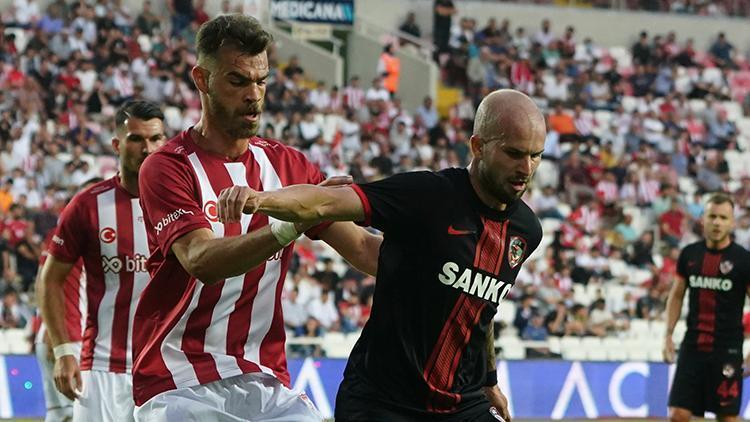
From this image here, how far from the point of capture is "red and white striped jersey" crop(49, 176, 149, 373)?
6.95m

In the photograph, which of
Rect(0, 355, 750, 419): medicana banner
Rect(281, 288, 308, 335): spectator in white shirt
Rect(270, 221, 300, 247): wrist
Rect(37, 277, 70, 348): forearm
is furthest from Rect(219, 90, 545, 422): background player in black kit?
Rect(281, 288, 308, 335): spectator in white shirt

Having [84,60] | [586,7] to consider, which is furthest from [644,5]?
[84,60]

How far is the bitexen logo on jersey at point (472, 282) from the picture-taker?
204 inches

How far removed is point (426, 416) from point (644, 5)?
1152 inches

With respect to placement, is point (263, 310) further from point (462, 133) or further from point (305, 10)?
point (462, 133)

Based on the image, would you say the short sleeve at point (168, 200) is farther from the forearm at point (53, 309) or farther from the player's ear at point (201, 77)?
the forearm at point (53, 309)

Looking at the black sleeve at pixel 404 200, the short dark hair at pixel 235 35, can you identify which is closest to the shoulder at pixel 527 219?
the black sleeve at pixel 404 200

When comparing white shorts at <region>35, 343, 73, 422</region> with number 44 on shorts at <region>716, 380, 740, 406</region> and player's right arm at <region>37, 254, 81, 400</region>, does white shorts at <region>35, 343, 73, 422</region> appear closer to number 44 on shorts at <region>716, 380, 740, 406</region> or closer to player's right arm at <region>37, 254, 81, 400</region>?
player's right arm at <region>37, 254, 81, 400</region>

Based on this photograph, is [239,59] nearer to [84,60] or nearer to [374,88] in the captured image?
[84,60]

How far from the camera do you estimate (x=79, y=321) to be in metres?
7.67

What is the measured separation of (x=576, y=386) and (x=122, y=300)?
11.2 m

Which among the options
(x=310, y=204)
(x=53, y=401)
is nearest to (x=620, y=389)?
(x=53, y=401)

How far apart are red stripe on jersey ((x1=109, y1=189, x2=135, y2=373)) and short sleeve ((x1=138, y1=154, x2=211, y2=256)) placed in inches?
68.7

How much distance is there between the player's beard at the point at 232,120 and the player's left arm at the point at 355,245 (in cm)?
56
